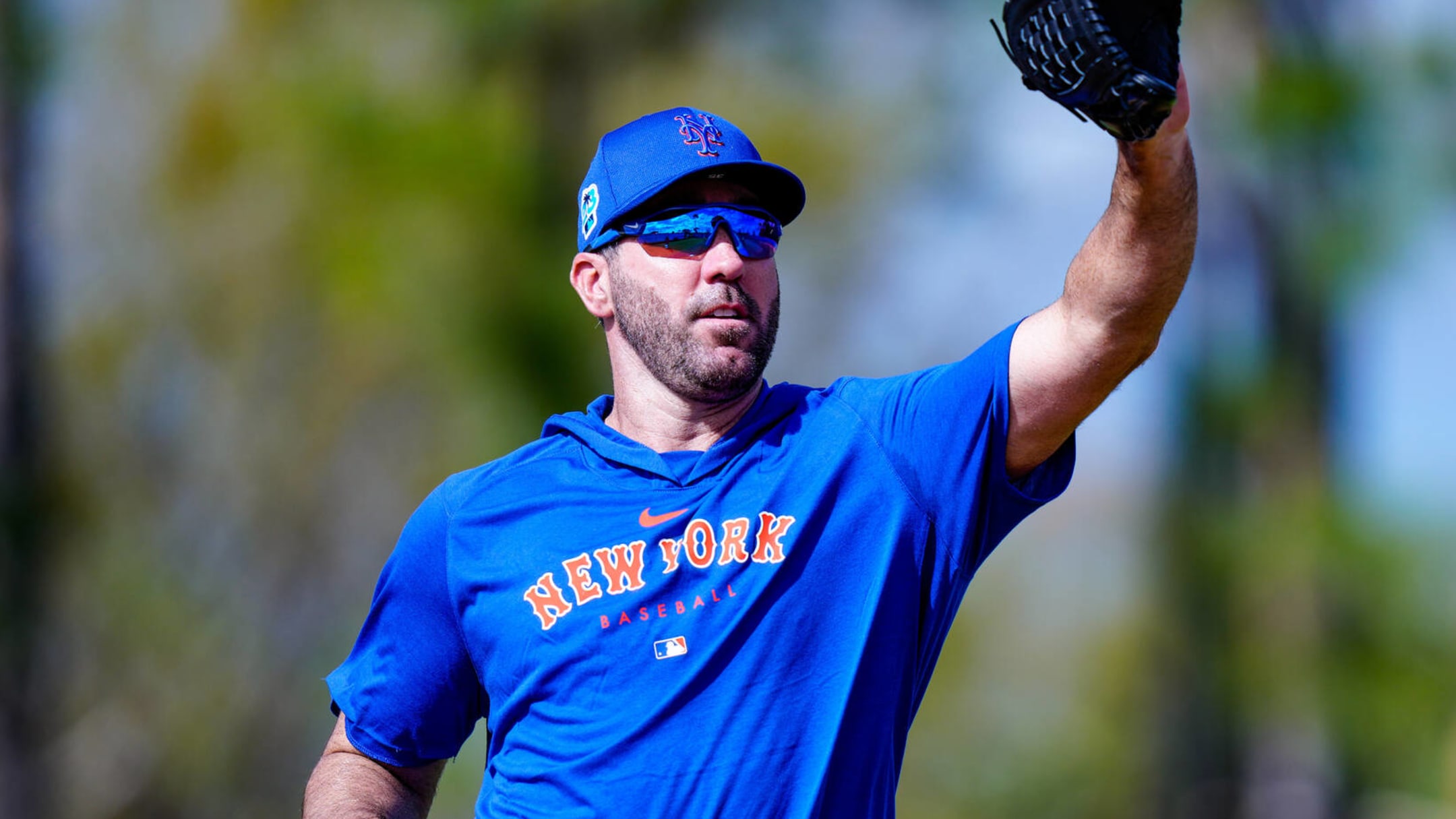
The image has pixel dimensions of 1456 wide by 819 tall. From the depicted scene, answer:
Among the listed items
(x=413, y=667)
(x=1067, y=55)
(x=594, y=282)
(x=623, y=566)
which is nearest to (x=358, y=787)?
(x=413, y=667)

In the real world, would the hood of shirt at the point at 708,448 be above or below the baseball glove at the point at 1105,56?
below

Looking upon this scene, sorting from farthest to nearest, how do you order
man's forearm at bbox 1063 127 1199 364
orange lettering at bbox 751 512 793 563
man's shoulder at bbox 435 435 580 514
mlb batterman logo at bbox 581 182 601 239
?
mlb batterman logo at bbox 581 182 601 239, man's shoulder at bbox 435 435 580 514, orange lettering at bbox 751 512 793 563, man's forearm at bbox 1063 127 1199 364

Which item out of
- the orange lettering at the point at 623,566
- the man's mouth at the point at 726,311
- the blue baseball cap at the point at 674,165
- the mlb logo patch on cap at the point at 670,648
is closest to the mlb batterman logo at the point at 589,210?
the blue baseball cap at the point at 674,165

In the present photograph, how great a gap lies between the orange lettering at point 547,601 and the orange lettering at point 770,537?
0.41 metres

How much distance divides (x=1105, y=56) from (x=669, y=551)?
1.25 meters

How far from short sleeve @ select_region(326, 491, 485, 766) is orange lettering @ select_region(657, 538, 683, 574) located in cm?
54

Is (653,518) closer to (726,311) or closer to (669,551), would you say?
(669,551)

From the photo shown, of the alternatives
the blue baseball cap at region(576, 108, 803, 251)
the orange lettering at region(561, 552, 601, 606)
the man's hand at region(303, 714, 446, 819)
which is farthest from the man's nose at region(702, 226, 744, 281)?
the man's hand at region(303, 714, 446, 819)

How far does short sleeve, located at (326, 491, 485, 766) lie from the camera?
132 inches

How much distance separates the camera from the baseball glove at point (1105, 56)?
254 centimetres

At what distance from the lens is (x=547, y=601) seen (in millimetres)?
3127

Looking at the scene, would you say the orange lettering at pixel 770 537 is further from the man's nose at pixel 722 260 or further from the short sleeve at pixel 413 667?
the short sleeve at pixel 413 667

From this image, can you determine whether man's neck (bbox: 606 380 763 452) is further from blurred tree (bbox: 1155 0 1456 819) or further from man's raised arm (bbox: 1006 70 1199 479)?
blurred tree (bbox: 1155 0 1456 819)

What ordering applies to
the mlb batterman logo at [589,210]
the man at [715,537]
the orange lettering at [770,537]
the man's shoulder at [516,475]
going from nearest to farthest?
1. the man at [715,537]
2. the orange lettering at [770,537]
3. the man's shoulder at [516,475]
4. the mlb batterman logo at [589,210]
